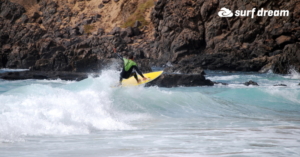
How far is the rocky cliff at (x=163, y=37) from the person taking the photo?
33.5m

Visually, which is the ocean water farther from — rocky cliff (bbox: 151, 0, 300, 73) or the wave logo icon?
the wave logo icon

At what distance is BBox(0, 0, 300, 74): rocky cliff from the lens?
33.5m

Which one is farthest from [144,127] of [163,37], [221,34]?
[163,37]

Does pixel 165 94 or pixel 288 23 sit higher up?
pixel 288 23

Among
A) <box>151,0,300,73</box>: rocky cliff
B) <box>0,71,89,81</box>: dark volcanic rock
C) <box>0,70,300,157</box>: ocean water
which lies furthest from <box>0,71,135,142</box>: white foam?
<box>151,0,300,73</box>: rocky cliff

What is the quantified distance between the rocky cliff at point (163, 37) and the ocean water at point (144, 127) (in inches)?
513

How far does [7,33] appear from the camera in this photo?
5966cm

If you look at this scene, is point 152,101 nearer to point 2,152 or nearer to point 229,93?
point 229,93

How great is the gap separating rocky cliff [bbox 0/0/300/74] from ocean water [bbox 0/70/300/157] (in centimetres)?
1302

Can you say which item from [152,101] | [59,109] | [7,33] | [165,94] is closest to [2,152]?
[59,109]

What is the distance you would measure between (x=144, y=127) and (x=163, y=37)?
38645mm

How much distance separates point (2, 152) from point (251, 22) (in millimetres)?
39927

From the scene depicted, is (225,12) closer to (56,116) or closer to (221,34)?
(221,34)

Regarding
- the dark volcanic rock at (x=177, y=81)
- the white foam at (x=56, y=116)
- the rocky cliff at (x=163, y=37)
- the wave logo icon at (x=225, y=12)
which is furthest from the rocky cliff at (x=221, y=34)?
the white foam at (x=56, y=116)
